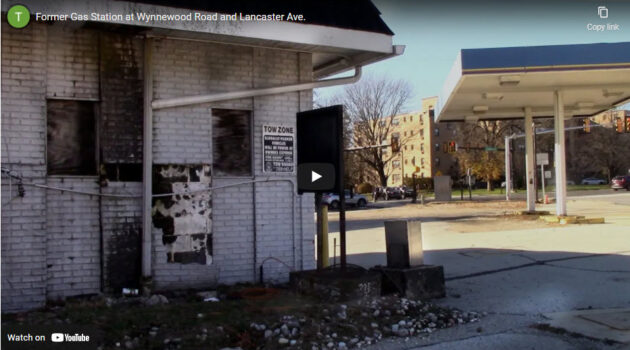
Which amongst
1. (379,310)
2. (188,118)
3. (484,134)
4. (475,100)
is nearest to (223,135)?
(188,118)

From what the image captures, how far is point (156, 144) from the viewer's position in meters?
8.30

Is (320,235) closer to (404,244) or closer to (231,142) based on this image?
(404,244)

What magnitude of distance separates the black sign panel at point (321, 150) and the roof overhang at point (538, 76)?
10063 millimetres

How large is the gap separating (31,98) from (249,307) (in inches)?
157

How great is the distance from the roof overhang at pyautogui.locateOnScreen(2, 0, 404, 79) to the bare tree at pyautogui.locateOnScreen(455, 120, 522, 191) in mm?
60247

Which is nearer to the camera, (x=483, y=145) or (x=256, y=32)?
(x=256, y=32)

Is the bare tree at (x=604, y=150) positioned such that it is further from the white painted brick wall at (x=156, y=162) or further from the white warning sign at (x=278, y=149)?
the white painted brick wall at (x=156, y=162)

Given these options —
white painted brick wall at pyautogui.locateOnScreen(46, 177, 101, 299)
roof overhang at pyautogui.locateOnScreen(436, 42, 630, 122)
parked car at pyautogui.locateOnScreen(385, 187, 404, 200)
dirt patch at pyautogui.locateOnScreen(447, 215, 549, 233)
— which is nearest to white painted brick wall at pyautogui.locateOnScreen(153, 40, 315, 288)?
white painted brick wall at pyautogui.locateOnScreen(46, 177, 101, 299)

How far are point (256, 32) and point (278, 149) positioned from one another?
6.67 feet

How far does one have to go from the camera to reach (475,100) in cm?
2159

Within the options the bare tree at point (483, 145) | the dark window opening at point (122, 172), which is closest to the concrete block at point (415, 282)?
the dark window opening at point (122, 172)

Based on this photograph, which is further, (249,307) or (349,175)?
(349,175)

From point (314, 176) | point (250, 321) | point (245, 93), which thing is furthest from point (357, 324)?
point (245, 93)

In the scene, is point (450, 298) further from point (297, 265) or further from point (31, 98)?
point (31, 98)
